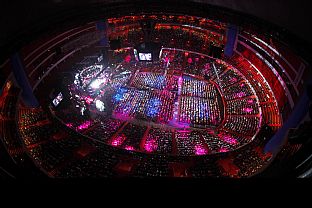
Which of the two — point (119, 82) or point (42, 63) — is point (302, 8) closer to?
point (119, 82)

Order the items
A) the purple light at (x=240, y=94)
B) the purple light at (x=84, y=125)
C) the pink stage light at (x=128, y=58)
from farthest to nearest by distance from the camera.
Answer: the pink stage light at (x=128, y=58) → the purple light at (x=240, y=94) → the purple light at (x=84, y=125)

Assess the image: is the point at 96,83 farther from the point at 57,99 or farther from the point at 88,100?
the point at 57,99

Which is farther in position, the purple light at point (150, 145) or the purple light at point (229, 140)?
the purple light at point (229, 140)

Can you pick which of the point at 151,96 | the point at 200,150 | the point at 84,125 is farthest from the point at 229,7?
the point at 84,125

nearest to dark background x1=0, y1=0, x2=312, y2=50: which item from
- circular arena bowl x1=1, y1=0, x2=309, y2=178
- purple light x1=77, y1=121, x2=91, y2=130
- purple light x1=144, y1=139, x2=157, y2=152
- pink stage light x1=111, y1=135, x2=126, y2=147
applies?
circular arena bowl x1=1, y1=0, x2=309, y2=178

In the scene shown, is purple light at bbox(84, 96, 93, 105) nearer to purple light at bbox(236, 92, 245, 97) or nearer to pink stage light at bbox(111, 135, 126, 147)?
pink stage light at bbox(111, 135, 126, 147)

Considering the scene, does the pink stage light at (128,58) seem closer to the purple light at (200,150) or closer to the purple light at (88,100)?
the purple light at (88,100)

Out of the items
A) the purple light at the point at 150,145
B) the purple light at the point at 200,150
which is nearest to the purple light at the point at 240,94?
the purple light at the point at 200,150

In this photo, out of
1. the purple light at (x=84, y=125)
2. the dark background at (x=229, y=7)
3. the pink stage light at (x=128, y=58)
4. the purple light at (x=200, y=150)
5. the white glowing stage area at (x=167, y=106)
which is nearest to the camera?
the dark background at (x=229, y=7)
